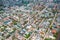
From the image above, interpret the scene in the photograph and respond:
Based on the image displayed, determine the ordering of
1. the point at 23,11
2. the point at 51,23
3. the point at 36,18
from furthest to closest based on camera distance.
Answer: the point at 23,11 → the point at 36,18 → the point at 51,23

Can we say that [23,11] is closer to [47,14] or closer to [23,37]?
[47,14]

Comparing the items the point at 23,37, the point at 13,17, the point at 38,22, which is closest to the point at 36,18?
the point at 38,22

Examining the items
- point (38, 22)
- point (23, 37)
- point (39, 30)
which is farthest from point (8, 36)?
point (38, 22)

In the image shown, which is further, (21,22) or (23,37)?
(21,22)

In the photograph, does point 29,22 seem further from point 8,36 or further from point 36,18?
point 8,36

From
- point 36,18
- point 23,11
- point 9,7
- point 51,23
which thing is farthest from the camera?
point 9,7

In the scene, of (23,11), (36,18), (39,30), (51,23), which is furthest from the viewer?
Result: (23,11)
